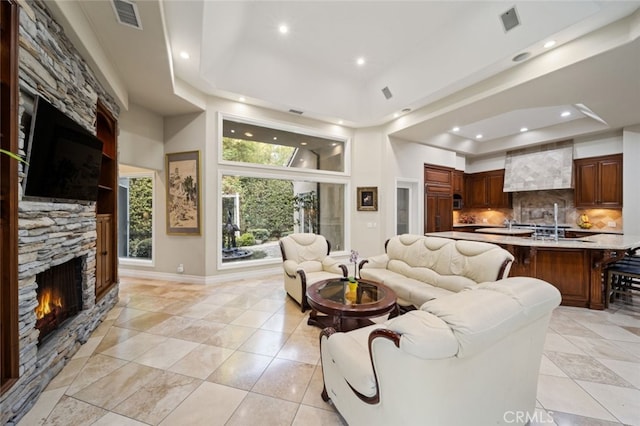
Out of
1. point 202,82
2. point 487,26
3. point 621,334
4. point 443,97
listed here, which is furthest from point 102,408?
point 443,97

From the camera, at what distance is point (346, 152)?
627 cm

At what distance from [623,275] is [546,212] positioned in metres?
4.29

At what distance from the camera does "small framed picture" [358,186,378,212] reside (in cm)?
611

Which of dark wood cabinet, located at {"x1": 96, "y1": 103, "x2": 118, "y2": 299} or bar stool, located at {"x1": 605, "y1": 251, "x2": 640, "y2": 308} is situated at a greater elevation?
dark wood cabinet, located at {"x1": 96, "y1": 103, "x2": 118, "y2": 299}

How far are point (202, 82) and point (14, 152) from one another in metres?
3.06

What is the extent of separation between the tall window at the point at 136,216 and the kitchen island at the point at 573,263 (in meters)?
6.59

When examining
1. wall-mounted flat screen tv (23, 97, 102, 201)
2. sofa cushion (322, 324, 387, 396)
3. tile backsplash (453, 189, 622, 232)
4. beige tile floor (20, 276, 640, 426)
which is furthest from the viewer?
tile backsplash (453, 189, 622, 232)

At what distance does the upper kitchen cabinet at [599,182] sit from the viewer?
5676 mm

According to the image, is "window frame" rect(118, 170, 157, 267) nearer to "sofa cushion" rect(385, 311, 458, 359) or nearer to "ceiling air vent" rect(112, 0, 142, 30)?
"ceiling air vent" rect(112, 0, 142, 30)

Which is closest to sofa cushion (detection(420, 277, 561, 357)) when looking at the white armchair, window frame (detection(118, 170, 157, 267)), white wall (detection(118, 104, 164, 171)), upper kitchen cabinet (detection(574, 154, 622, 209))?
the white armchair

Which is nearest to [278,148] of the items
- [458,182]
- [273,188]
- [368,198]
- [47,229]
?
[273,188]

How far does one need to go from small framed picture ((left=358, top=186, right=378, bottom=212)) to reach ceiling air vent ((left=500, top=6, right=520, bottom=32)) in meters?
3.60

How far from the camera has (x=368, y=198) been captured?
6.18 metres

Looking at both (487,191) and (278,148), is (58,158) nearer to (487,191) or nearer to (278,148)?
(278,148)
